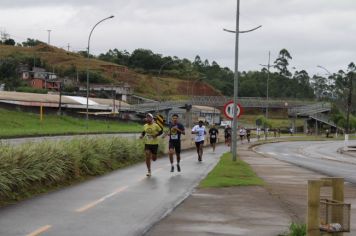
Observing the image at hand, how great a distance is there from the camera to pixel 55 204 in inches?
452

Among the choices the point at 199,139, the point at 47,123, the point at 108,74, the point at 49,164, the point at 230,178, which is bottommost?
the point at 230,178

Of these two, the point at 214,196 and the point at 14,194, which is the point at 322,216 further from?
the point at 14,194

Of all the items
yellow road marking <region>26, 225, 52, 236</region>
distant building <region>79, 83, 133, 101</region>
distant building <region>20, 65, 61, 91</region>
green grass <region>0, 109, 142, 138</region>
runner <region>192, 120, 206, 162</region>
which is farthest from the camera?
distant building <region>79, 83, 133, 101</region>

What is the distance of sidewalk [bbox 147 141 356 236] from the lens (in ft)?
29.6

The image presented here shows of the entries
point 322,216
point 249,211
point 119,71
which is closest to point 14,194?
point 249,211

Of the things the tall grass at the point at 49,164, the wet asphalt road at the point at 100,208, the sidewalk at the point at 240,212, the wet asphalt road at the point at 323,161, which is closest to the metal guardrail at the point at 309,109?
the wet asphalt road at the point at 323,161

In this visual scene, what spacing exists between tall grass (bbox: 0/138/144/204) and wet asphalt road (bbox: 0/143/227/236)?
0.40 metres

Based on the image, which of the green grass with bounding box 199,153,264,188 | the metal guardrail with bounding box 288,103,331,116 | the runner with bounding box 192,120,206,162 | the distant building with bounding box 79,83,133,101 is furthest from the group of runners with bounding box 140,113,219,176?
the distant building with bounding box 79,83,133,101

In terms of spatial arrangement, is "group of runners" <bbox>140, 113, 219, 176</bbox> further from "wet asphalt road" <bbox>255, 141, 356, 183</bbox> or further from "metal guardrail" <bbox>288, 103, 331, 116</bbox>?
"metal guardrail" <bbox>288, 103, 331, 116</bbox>

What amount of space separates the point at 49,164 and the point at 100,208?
3.54 m

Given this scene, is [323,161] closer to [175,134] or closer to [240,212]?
[175,134]

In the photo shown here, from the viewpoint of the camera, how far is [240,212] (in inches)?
424

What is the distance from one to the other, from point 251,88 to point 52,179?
16809 centimetres

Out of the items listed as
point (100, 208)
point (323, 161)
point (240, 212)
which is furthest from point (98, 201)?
point (323, 161)
